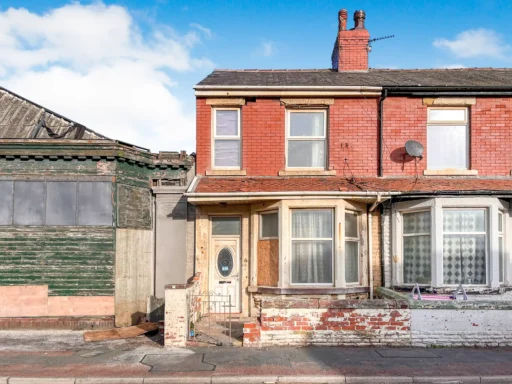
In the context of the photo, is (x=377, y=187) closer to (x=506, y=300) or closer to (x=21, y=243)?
(x=506, y=300)

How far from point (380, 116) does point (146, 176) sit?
6304 mm

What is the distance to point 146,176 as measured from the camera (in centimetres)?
1324

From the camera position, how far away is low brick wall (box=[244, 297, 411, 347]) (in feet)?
31.7

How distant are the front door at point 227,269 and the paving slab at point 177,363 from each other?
358cm

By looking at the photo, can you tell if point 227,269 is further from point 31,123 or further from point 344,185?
point 31,123

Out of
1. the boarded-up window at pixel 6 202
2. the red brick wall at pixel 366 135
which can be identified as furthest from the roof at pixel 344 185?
the boarded-up window at pixel 6 202

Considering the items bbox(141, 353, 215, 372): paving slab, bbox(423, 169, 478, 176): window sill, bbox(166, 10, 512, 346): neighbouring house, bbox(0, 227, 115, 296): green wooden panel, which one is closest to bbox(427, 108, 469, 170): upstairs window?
bbox(166, 10, 512, 346): neighbouring house

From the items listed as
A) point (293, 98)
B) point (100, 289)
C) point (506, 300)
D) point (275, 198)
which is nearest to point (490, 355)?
point (506, 300)

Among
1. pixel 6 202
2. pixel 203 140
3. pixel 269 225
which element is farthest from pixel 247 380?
pixel 6 202

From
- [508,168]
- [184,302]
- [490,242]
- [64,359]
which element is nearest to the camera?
[64,359]

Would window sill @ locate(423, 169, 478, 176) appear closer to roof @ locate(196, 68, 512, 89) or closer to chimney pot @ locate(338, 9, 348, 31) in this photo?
roof @ locate(196, 68, 512, 89)

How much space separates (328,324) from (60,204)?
6.96m

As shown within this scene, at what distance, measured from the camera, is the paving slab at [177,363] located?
8.30 meters

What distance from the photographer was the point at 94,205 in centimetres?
1216
